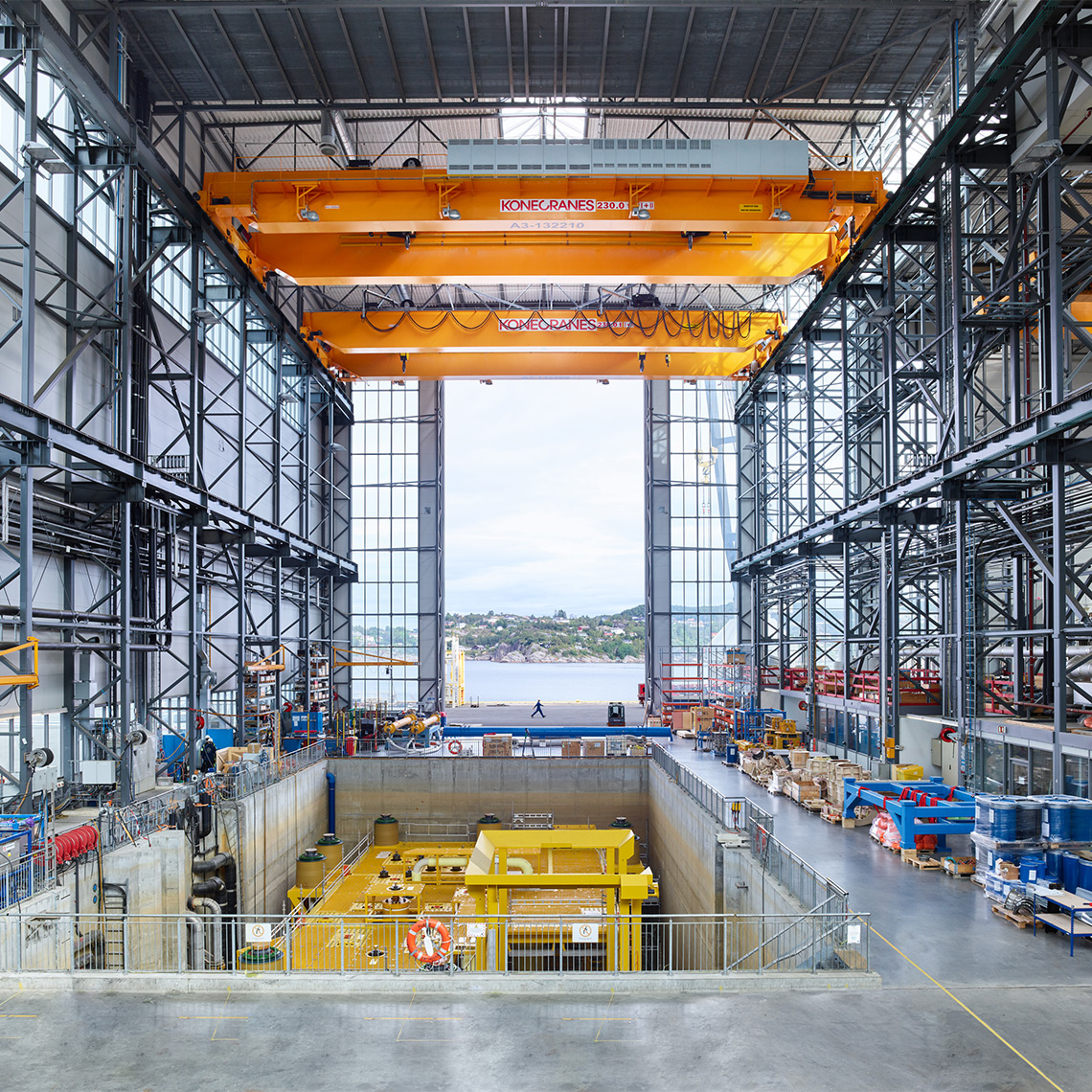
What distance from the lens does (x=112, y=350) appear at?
25.3 m

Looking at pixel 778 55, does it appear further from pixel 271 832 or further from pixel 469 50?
pixel 271 832

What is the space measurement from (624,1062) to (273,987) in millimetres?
4928

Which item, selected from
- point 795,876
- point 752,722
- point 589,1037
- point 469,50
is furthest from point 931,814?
point 469,50

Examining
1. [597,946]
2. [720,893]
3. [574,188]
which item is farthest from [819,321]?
[597,946]

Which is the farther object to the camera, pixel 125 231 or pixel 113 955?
pixel 125 231

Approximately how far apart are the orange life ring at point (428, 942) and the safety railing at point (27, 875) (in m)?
6.85

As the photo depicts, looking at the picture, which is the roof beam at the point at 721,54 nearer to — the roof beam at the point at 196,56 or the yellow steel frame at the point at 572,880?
the roof beam at the point at 196,56

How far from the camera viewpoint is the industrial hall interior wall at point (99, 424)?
19.4 meters

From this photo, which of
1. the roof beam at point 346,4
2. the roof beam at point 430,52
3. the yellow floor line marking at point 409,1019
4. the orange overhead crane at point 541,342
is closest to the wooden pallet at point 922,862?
the yellow floor line marking at point 409,1019

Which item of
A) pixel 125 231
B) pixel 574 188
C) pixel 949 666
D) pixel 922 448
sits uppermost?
pixel 574 188

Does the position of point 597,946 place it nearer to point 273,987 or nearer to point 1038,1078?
point 273,987

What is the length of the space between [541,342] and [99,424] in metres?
18.4

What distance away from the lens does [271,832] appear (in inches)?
1120

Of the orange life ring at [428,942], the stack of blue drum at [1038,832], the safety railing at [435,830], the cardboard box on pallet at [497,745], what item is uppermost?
the stack of blue drum at [1038,832]
